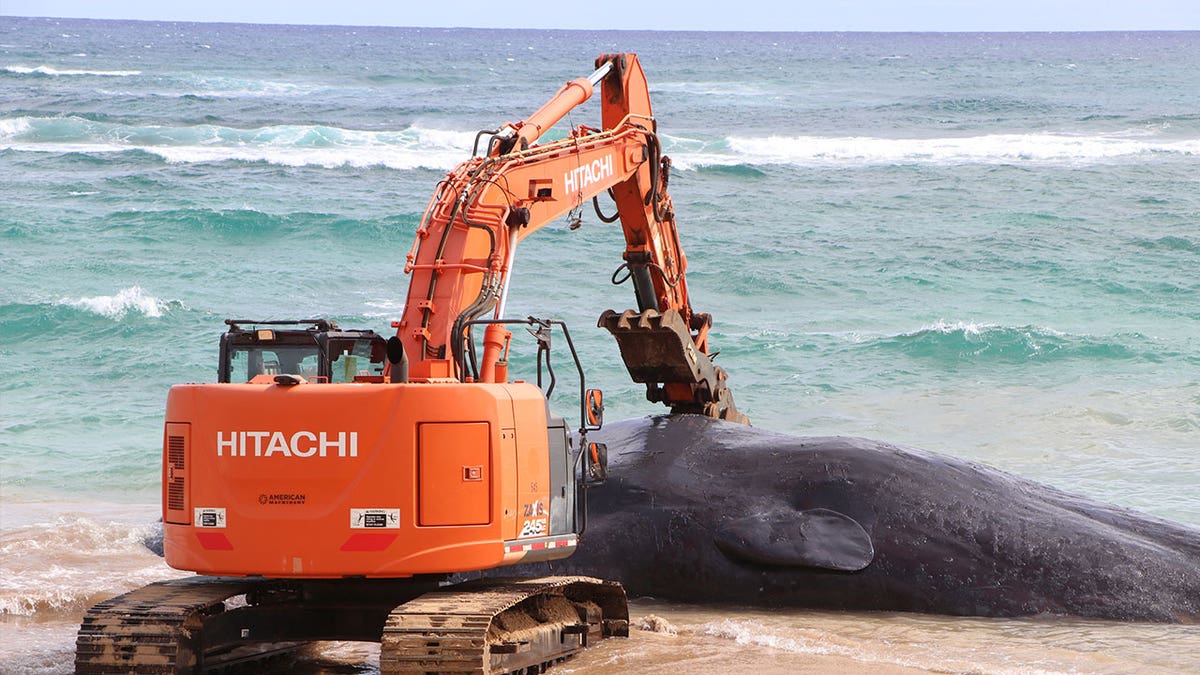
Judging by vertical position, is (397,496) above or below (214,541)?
above

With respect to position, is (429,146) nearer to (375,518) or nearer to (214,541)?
(214,541)

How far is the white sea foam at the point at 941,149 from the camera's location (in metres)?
47.0

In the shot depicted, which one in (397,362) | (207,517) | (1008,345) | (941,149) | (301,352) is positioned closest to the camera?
(207,517)

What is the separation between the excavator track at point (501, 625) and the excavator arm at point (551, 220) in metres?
1.10

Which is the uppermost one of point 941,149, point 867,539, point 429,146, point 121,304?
point 941,149

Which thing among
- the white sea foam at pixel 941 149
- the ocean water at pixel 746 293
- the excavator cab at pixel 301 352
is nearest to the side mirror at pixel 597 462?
the ocean water at pixel 746 293

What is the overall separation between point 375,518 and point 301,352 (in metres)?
2.23

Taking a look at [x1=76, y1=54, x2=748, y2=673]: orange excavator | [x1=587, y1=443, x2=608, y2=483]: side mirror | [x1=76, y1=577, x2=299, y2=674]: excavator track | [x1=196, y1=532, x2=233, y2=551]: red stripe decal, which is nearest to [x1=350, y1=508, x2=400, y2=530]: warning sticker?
[x1=76, y1=54, x2=748, y2=673]: orange excavator

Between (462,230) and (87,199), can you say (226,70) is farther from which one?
(462,230)

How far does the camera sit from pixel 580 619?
842cm

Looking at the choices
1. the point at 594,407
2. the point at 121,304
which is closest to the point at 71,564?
the point at 594,407

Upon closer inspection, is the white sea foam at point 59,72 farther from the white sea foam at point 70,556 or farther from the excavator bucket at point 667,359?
the excavator bucket at point 667,359

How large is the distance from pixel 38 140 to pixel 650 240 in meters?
41.1

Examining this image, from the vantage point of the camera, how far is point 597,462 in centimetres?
834
